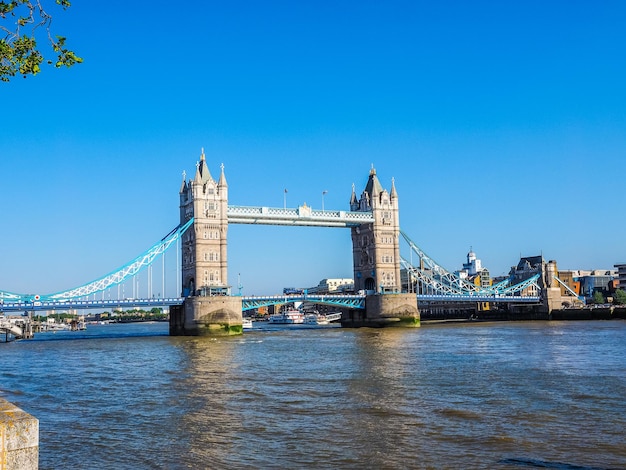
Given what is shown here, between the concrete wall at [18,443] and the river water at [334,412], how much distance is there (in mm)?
7502

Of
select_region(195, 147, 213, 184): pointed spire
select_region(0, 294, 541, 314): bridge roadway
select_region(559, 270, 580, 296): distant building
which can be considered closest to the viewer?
select_region(0, 294, 541, 314): bridge roadway

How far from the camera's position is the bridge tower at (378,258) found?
7769cm

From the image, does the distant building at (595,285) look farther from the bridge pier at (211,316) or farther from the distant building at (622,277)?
the bridge pier at (211,316)

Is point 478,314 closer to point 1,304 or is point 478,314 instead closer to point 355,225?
point 355,225

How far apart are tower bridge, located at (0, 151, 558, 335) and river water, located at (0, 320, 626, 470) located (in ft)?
90.9

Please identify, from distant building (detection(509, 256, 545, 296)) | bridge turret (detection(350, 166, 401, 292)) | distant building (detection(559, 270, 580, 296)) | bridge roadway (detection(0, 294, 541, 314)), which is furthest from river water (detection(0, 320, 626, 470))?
distant building (detection(559, 270, 580, 296))

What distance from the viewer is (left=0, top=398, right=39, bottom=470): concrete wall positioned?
18.3ft

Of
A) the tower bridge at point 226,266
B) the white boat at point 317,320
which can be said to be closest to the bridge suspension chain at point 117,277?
the tower bridge at point 226,266

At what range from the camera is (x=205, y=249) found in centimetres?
6988

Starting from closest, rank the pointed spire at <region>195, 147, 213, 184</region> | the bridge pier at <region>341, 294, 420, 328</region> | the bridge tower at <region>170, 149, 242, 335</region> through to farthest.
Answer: the bridge tower at <region>170, 149, 242, 335</region>
the pointed spire at <region>195, 147, 213, 184</region>
the bridge pier at <region>341, 294, 420, 328</region>

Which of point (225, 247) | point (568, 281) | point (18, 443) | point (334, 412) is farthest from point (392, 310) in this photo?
point (568, 281)

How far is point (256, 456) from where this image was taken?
13.6 m

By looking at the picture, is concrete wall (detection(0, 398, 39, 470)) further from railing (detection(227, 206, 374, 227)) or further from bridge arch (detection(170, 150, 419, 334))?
railing (detection(227, 206, 374, 227))

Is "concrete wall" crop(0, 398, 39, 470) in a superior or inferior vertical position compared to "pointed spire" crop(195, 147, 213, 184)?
inferior
